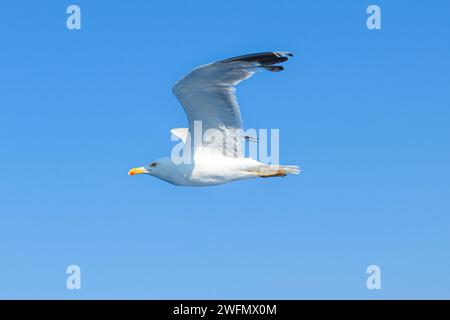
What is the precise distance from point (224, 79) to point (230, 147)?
6.10ft

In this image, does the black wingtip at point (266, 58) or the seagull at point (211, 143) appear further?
the seagull at point (211, 143)

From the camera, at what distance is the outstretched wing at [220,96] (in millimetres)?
14984

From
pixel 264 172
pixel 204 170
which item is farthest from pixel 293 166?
pixel 204 170

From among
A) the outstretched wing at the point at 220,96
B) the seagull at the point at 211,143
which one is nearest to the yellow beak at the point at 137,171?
the seagull at the point at 211,143

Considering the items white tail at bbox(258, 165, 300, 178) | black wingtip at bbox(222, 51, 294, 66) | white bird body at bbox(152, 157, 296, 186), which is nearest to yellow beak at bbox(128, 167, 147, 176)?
white bird body at bbox(152, 157, 296, 186)

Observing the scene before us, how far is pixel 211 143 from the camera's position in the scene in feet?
54.6

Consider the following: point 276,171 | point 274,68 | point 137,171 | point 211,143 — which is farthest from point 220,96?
point 137,171

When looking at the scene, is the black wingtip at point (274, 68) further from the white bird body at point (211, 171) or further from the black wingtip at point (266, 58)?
the white bird body at point (211, 171)

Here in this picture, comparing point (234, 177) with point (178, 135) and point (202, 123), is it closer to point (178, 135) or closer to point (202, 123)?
point (202, 123)

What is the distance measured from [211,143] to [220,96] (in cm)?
129

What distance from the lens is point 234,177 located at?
645 inches

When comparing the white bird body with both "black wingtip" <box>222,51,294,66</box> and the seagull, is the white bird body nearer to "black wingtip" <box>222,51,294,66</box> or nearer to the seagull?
the seagull

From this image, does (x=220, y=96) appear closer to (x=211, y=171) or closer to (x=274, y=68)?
(x=274, y=68)

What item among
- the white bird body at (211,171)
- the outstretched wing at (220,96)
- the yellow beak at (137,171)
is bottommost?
the white bird body at (211,171)
